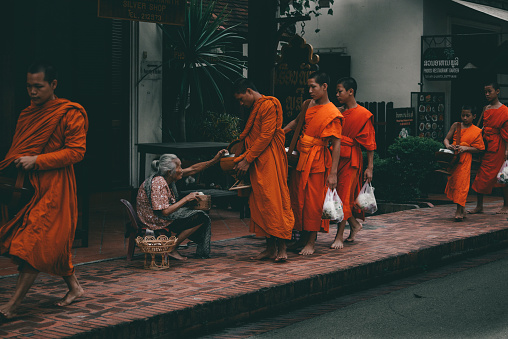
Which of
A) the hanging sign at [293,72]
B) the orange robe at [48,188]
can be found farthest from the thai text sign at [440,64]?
the orange robe at [48,188]

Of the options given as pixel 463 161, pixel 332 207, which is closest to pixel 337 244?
pixel 332 207

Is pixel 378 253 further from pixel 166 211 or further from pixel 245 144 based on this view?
pixel 166 211

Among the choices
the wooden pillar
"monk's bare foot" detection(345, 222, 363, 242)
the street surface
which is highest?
the wooden pillar

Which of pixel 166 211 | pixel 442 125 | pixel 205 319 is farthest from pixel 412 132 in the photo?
pixel 205 319

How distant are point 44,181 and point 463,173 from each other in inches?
271

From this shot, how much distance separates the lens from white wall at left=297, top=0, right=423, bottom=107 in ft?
55.5

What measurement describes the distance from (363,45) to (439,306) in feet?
40.4

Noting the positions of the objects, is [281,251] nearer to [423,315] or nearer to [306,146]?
[306,146]

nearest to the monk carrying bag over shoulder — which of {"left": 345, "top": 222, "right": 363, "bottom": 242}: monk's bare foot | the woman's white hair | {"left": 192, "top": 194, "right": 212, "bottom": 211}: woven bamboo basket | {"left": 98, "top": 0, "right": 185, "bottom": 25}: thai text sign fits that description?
{"left": 345, "top": 222, "right": 363, "bottom": 242}: monk's bare foot

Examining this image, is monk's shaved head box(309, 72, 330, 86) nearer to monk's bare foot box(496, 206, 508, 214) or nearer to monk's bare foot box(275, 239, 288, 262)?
monk's bare foot box(275, 239, 288, 262)

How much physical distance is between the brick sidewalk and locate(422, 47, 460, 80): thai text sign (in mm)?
6890

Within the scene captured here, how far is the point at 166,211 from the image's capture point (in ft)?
23.3

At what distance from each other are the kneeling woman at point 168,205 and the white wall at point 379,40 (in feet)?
34.8

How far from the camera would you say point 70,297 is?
18.3 feet
